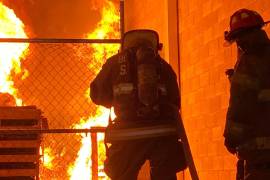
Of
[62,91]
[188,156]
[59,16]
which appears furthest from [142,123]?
[59,16]

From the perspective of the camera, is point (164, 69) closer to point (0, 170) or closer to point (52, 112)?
point (0, 170)

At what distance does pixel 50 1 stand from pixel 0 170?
24.0 feet

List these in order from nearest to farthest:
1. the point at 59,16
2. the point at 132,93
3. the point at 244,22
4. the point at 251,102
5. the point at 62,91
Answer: the point at 251,102, the point at 244,22, the point at 132,93, the point at 62,91, the point at 59,16

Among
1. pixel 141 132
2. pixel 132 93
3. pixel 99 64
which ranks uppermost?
pixel 99 64

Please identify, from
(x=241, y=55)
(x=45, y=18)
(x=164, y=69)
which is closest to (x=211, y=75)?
(x=164, y=69)

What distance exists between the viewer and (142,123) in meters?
4.78

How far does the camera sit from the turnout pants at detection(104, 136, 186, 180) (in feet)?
15.6

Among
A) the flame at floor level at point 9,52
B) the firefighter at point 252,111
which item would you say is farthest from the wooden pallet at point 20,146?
the firefighter at point 252,111

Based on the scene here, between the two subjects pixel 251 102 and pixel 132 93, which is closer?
pixel 251 102

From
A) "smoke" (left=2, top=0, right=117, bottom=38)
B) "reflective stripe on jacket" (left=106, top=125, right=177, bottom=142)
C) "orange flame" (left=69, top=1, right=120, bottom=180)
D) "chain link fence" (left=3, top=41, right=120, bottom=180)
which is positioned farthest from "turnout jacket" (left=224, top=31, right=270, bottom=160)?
"smoke" (left=2, top=0, right=117, bottom=38)

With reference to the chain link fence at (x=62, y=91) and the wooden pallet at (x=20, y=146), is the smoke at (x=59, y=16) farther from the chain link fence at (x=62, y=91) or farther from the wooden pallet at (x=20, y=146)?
the wooden pallet at (x=20, y=146)

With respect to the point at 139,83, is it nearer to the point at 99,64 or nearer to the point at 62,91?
the point at 99,64

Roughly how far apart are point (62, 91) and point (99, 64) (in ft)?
3.88

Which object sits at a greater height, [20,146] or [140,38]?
[140,38]
